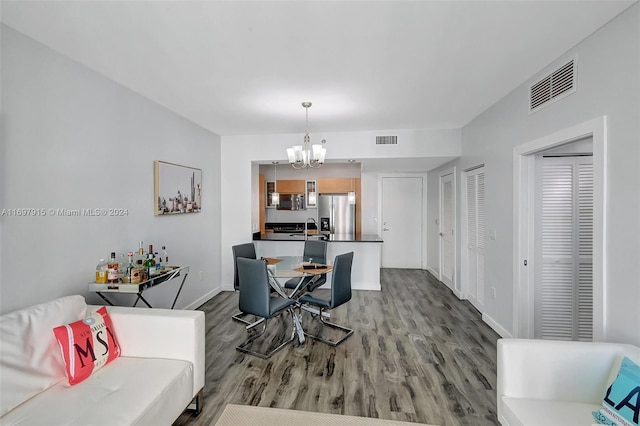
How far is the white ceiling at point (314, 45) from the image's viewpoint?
5.75 ft

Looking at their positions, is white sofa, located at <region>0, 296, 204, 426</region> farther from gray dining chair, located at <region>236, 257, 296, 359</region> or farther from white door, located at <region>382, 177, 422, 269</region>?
white door, located at <region>382, 177, 422, 269</region>

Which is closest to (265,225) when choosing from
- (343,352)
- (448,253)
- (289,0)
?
(448,253)

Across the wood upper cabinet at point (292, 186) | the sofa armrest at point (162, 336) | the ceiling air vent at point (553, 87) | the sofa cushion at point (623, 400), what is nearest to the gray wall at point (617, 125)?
the ceiling air vent at point (553, 87)

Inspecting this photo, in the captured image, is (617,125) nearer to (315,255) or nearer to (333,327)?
(333,327)

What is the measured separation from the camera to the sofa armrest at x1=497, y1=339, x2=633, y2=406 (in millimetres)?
1578

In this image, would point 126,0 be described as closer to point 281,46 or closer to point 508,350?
point 281,46

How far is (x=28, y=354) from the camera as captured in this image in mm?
1586

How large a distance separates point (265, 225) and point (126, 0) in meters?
5.87

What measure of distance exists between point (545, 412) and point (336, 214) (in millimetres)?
5296

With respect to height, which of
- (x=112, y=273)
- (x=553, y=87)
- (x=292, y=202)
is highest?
(x=553, y=87)

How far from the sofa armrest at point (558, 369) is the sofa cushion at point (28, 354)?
8.41 ft

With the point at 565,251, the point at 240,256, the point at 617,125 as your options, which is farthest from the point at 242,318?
the point at 617,125

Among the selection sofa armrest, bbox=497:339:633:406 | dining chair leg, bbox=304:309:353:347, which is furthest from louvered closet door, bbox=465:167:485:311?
sofa armrest, bbox=497:339:633:406

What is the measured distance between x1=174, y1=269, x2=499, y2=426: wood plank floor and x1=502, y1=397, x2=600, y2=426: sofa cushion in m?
0.55
